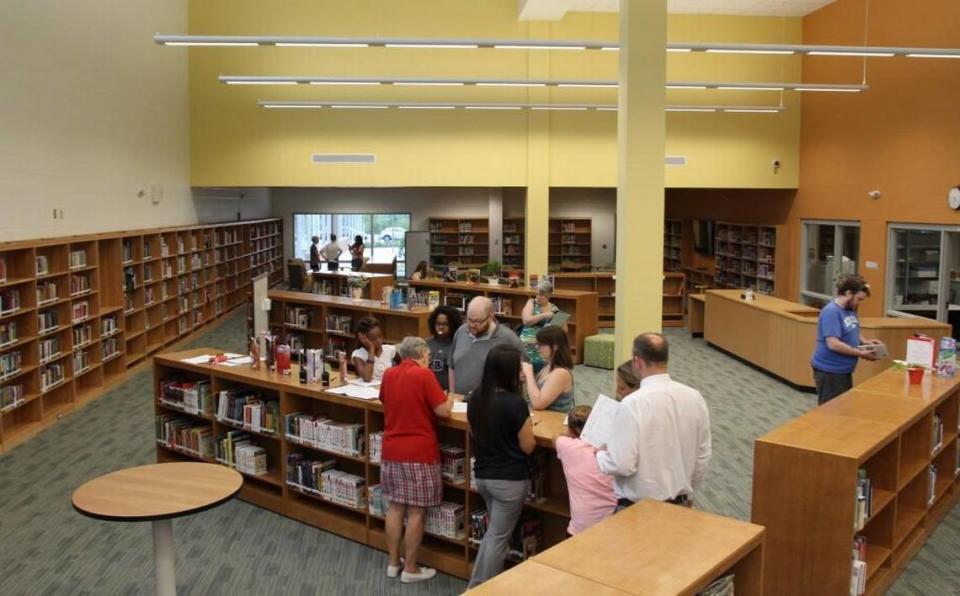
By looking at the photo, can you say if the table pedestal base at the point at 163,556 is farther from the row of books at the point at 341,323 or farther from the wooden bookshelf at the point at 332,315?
the row of books at the point at 341,323

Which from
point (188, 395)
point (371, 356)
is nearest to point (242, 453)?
point (188, 395)

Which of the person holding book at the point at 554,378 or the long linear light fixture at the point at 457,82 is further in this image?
the long linear light fixture at the point at 457,82

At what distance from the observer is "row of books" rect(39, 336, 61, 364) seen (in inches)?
368

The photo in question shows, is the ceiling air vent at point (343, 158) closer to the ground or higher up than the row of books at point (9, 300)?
higher up

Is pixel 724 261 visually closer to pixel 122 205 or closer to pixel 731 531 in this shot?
pixel 122 205

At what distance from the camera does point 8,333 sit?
28.7 ft

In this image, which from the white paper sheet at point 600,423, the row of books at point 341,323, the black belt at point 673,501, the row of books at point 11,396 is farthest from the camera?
the row of books at point 341,323

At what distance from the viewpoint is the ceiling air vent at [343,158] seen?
50.8ft

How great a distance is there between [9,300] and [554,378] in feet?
20.8

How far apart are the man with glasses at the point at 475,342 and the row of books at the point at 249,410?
1544mm

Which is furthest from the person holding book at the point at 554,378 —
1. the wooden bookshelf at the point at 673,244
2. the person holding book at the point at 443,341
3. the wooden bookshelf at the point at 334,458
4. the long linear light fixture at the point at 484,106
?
the wooden bookshelf at the point at 673,244

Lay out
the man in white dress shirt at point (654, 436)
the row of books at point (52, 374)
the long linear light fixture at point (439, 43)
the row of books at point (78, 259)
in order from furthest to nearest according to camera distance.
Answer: the row of books at point (78, 259) → the row of books at point (52, 374) → the long linear light fixture at point (439, 43) → the man in white dress shirt at point (654, 436)

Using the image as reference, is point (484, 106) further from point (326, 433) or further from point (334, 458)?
point (326, 433)

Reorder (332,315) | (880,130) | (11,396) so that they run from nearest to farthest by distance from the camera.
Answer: (11,396) < (332,315) < (880,130)
